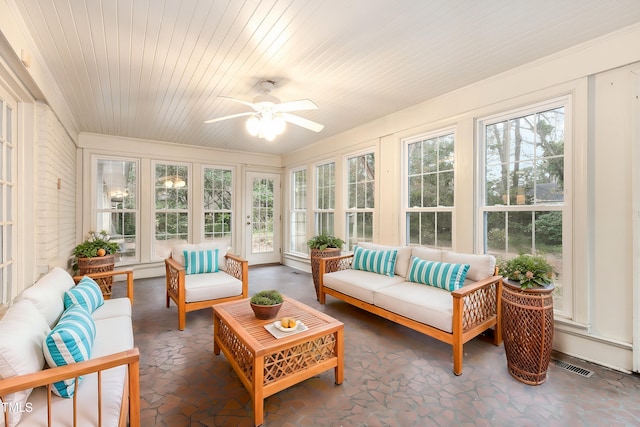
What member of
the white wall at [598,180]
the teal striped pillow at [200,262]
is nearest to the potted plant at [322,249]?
the teal striped pillow at [200,262]

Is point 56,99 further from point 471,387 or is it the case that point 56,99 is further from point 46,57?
point 471,387

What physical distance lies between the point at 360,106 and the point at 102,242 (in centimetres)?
428

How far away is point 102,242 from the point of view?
438cm

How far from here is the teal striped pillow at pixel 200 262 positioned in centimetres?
361

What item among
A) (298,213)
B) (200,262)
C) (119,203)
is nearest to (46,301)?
(200,262)

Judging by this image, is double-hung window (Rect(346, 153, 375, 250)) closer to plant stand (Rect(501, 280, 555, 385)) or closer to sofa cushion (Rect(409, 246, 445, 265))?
sofa cushion (Rect(409, 246, 445, 265))

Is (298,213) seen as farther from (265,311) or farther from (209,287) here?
(265,311)

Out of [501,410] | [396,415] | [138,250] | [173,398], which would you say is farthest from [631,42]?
[138,250]

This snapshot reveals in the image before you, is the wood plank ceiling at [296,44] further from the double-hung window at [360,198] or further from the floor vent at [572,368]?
the floor vent at [572,368]

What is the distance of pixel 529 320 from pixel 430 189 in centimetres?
191

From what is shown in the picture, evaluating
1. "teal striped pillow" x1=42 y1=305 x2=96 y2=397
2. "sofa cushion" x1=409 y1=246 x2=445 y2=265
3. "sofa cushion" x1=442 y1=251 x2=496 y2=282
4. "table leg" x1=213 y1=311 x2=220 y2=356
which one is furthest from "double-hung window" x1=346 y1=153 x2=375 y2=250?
"teal striped pillow" x1=42 y1=305 x2=96 y2=397

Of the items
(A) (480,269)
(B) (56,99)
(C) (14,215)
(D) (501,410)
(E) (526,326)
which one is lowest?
(D) (501,410)

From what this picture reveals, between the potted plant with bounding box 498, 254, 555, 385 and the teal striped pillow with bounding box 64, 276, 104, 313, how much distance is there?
10.8 feet

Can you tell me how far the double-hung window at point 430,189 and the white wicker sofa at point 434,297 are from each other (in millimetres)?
452
